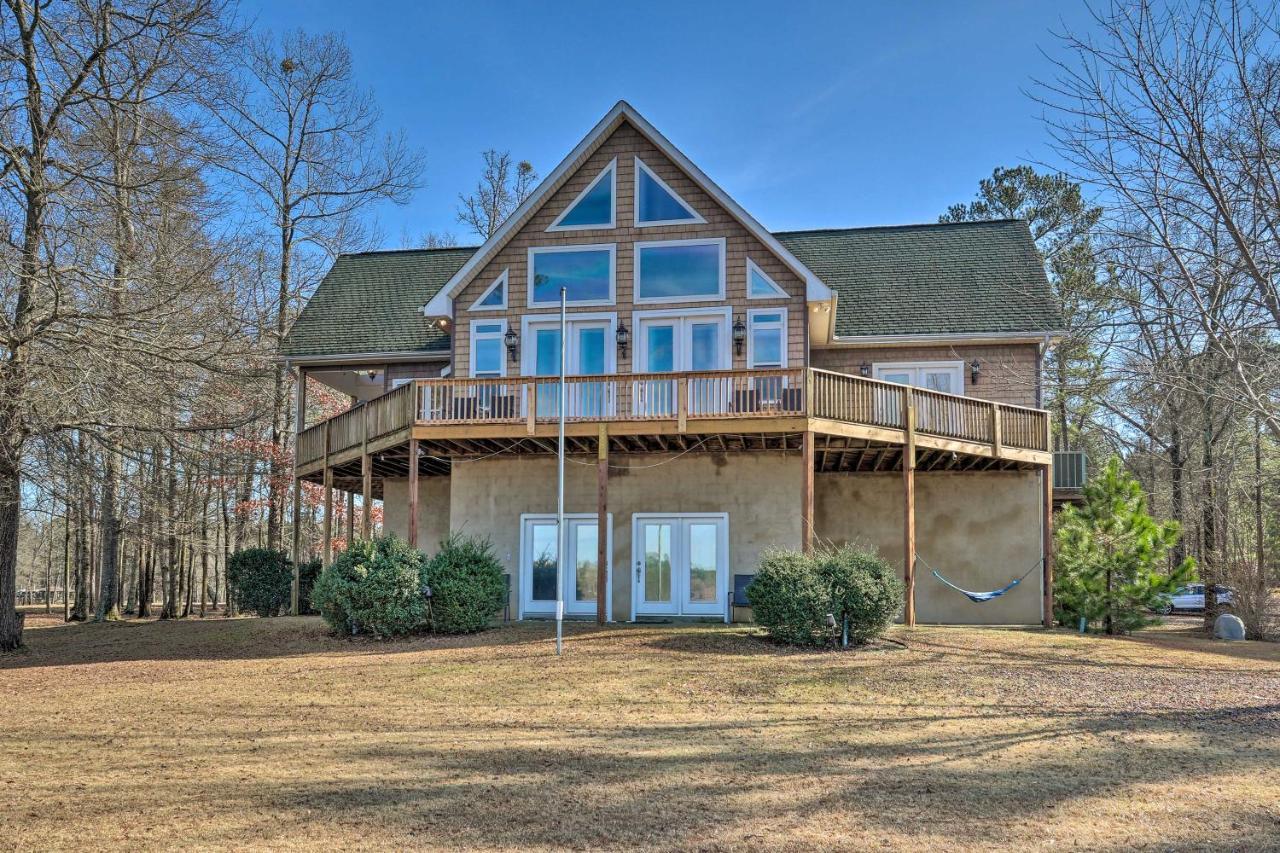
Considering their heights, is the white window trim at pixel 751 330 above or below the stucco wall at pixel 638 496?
above

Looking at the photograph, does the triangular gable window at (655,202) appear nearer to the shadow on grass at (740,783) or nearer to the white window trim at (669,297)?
the white window trim at (669,297)

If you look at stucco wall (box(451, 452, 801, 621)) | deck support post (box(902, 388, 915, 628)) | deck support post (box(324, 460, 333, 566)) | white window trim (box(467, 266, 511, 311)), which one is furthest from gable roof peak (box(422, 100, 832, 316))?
deck support post (box(324, 460, 333, 566))

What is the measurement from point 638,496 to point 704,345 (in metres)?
3.10

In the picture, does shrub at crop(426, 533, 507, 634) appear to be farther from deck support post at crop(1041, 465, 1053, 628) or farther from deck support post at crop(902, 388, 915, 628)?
deck support post at crop(1041, 465, 1053, 628)

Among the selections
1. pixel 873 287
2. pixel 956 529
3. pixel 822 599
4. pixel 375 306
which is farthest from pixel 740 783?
pixel 375 306

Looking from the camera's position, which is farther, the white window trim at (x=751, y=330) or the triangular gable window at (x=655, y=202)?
the triangular gable window at (x=655, y=202)

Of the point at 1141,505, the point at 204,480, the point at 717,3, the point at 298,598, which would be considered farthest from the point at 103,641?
the point at 1141,505

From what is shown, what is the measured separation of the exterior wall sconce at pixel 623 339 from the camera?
1839 cm

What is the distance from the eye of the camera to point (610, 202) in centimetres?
1856

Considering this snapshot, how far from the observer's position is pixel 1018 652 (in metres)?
13.2

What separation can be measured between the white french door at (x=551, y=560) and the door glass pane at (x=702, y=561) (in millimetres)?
1592

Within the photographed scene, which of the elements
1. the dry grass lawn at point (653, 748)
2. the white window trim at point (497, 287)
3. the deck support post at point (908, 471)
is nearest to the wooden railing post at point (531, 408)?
the white window trim at point (497, 287)

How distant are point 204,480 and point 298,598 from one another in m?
8.16

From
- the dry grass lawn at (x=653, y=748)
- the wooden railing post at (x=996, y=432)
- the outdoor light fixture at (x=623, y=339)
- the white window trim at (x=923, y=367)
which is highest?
the outdoor light fixture at (x=623, y=339)
